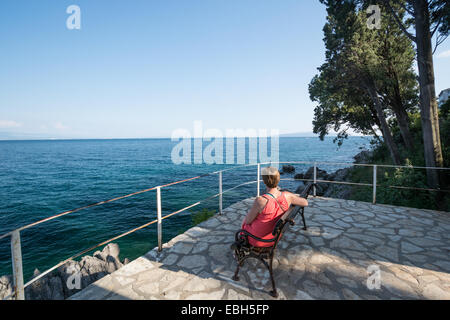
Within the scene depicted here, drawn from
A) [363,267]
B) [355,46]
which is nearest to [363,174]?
[355,46]

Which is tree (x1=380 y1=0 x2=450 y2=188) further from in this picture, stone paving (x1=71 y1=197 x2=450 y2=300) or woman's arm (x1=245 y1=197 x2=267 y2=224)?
woman's arm (x1=245 y1=197 x2=267 y2=224)

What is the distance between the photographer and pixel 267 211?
8.89 ft

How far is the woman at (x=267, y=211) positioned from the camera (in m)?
2.70

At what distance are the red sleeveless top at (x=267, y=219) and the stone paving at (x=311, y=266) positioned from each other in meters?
0.61

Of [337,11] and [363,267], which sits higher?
[337,11]

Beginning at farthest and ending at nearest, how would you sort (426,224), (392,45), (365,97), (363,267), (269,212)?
(365,97), (392,45), (426,224), (363,267), (269,212)

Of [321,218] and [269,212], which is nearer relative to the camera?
[269,212]

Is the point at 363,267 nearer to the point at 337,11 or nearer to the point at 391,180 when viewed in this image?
the point at 391,180

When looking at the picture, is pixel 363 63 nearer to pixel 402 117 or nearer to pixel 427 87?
pixel 427 87

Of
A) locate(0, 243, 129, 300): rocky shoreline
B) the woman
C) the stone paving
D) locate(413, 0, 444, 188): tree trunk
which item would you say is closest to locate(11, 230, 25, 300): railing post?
the stone paving

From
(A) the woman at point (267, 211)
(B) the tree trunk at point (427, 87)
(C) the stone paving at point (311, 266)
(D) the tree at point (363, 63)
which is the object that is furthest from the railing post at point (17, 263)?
(D) the tree at point (363, 63)

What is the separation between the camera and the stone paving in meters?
2.67

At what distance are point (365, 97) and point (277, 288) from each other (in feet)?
42.1

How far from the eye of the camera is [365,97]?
40.0 ft
